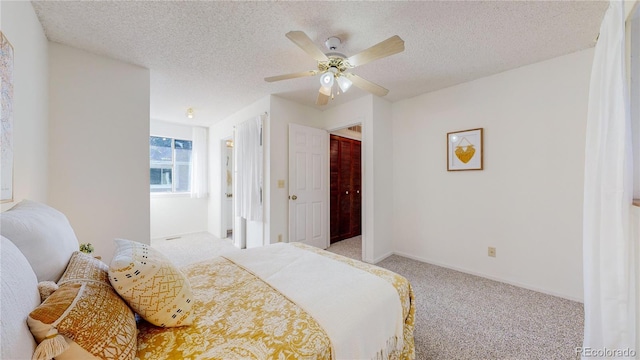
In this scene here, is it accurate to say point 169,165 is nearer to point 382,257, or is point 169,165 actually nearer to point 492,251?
point 382,257

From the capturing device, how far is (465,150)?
117 inches

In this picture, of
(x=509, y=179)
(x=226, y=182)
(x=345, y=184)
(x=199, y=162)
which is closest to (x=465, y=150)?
(x=509, y=179)

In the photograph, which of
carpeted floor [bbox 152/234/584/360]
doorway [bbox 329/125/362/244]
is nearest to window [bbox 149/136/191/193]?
doorway [bbox 329/125/362/244]

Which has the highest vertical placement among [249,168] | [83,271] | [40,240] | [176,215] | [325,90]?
[325,90]

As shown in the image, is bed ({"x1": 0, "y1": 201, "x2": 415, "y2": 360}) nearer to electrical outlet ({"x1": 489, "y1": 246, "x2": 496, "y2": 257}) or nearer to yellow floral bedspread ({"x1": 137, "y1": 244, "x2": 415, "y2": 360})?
yellow floral bedspread ({"x1": 137, "y1": 244, "x2": 415, "y2": 360})

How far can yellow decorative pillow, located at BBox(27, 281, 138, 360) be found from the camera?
0.64 metres

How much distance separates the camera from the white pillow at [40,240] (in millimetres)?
880

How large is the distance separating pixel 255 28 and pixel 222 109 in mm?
2388

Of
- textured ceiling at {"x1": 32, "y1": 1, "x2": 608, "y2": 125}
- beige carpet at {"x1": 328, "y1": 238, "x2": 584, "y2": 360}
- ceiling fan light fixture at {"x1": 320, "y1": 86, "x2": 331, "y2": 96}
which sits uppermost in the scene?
textured ceiling at {"x1": 32, "y1": 1, "x2": 608, "y2": 125}

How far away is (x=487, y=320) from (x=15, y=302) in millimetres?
2739

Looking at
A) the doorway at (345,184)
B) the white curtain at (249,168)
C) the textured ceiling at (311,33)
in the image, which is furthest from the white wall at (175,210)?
the doorway at (345,184)

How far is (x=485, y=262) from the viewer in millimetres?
2818

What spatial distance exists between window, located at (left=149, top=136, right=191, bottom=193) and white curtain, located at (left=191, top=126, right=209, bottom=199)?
173 millimetres

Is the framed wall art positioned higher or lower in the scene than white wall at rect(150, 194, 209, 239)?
higher
